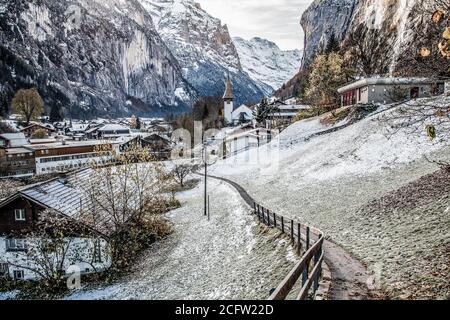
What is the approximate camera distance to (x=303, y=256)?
889 cm

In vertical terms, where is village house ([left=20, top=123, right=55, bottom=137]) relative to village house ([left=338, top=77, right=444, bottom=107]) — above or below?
below

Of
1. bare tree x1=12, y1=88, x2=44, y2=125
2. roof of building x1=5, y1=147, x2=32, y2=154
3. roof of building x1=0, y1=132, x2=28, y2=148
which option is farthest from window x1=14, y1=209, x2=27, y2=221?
bare tree x1=12, y1=88, x2=44, y2=125

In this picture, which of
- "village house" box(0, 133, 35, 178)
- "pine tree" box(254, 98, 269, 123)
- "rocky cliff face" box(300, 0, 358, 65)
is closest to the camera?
"village house" box(0, 133, 35, 178)

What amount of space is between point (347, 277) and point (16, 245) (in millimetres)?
28516

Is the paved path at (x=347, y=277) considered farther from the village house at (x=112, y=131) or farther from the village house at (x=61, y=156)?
the village house at (x=112, y=131)

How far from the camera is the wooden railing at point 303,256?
6.89m

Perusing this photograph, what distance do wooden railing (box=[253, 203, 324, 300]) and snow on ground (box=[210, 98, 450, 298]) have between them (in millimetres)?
1943

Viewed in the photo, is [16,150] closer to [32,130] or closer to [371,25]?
[32,130]

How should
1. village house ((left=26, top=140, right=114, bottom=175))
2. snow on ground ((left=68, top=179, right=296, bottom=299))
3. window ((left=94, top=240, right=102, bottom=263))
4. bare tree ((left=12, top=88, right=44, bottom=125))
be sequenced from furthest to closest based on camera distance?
bare tree ((left=12, top=88, right=44, bottom=125))
village house ((left=26, top=140, right=114, bottom=175))
window ((left=94, top=240, right=102, bottom=263))
snow on ground ((left=68, top=179, right=296, bottom=299))

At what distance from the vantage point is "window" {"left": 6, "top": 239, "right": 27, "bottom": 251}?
30.1 m

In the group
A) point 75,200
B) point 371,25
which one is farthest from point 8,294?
point 371,25

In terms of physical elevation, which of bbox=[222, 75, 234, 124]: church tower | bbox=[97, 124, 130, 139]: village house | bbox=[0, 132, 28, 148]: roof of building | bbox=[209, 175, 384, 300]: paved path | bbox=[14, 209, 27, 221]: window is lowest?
bbox=[14, 209, 27, 221]: window

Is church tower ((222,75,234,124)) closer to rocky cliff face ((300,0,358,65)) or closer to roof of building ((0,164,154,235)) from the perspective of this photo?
rocky cliff face ((300,0,358,65))

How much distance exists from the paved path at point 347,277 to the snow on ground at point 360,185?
52 cm
